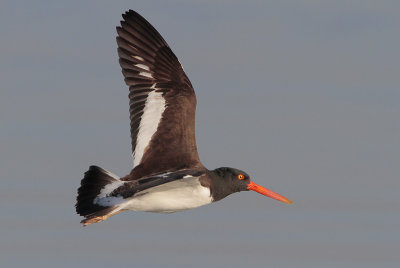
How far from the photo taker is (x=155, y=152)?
1320cm

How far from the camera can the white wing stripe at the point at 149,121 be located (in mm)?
13422

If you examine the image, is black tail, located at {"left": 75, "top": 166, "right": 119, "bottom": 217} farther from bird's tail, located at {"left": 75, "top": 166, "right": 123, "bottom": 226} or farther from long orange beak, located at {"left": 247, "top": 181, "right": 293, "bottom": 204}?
long orange beak, located at {"left": 247, "top": 181, "right": 293, "bottom": 204}

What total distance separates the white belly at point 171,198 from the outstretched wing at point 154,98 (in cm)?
77

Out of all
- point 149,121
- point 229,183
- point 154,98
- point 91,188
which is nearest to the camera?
point 91,188

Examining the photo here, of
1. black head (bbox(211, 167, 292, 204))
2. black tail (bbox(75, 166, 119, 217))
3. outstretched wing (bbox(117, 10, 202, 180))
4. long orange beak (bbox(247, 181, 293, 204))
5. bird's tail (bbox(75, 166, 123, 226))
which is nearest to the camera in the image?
bird's tail (bbox(75, 166, 123, 226))

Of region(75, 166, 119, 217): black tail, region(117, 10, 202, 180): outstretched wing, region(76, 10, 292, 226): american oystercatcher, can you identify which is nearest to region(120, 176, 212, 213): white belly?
region(76, 10, 292, 226): american oystercatcher

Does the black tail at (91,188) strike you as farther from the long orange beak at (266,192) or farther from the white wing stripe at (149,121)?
the long orange beak at (266,192)

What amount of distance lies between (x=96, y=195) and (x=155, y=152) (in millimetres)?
1548

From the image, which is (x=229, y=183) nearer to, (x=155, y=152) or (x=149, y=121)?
(x=155, y=152)

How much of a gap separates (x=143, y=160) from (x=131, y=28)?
9.09ft

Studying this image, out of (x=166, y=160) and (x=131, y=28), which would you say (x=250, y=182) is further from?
(x=131, y=28)

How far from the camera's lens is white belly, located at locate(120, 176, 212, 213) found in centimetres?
1205

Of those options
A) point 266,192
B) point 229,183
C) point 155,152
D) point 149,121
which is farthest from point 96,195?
point 266,192

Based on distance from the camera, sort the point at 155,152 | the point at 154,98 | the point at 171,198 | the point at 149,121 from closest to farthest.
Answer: the point at 171,198
the point at 155,152
the point at 149,121
the point at 154,98
